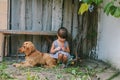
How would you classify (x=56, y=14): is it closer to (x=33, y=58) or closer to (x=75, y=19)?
(x=75, y=19)

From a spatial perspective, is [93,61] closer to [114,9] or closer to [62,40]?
[62,40]

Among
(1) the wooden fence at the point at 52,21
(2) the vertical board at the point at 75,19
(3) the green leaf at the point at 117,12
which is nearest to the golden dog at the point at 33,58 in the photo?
(1) the wooden fence at the point at 52,21

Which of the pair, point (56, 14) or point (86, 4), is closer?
point (86, 4)

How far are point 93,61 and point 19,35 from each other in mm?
1821

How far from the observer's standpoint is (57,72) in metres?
6.81

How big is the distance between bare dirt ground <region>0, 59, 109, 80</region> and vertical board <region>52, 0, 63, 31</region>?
1161 mm

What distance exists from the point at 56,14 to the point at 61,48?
3.76ft

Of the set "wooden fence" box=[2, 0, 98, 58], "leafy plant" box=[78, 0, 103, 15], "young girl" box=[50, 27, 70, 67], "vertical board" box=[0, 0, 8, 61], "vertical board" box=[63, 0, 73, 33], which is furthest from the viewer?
"vertical board" box=[63, 0, 73, 33]

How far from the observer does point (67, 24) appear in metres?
8.36

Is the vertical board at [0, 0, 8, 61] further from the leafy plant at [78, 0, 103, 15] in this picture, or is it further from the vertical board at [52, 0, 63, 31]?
the leafy plant at [78, 0, 103, 15]

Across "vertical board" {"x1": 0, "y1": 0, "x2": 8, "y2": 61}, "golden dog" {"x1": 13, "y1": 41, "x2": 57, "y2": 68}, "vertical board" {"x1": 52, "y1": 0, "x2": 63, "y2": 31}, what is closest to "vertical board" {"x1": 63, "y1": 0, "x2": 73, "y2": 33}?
"vertical board" {"x1": 52, "y1": 0, "x2": 63, "y2": 31}

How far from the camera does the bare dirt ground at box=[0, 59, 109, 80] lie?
20.6ft

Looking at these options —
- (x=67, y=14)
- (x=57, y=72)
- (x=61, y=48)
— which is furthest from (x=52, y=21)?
(x=57, y=72)

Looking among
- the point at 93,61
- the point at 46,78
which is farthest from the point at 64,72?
the point at 93,61
